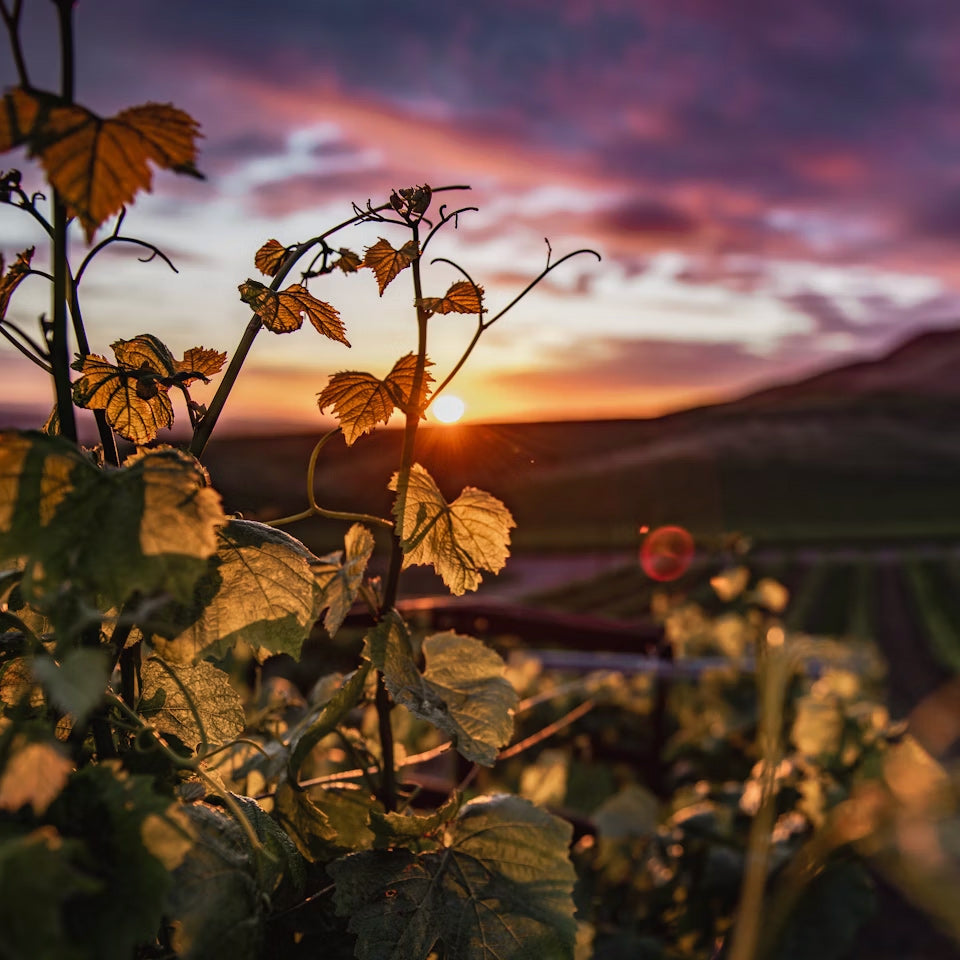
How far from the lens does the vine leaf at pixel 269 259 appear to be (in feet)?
3.24

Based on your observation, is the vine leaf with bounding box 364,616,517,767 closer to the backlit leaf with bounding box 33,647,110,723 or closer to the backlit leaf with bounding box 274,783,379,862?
the backlit leaf with bounding box 274,783,379,862

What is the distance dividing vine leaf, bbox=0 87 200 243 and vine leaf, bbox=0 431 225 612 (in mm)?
174

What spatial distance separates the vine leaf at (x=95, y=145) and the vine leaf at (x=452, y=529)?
0.42 m

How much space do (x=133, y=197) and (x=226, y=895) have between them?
1.76ft

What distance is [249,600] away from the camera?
809 mm

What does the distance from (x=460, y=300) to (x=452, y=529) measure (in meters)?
0.26

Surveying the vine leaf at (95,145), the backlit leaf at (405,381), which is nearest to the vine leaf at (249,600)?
the backlit leaf at (405,381)

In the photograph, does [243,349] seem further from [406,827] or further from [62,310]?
[406,827]

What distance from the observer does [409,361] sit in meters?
1.03

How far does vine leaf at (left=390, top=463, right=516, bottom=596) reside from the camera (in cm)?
96

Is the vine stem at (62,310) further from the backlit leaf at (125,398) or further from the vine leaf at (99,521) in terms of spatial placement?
the backlit leaf at (125,398)

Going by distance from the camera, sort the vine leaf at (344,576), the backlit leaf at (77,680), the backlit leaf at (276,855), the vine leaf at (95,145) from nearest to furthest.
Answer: the backlit leaf at (77,680) < the vine leaf at (95,145) < the backlit leaf at (276,855) < the vine leaf at (344,576)

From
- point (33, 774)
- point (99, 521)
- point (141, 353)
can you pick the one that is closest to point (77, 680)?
point (33, 774)

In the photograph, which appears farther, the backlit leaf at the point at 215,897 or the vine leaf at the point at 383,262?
the vine leaf at the point at 383,262
